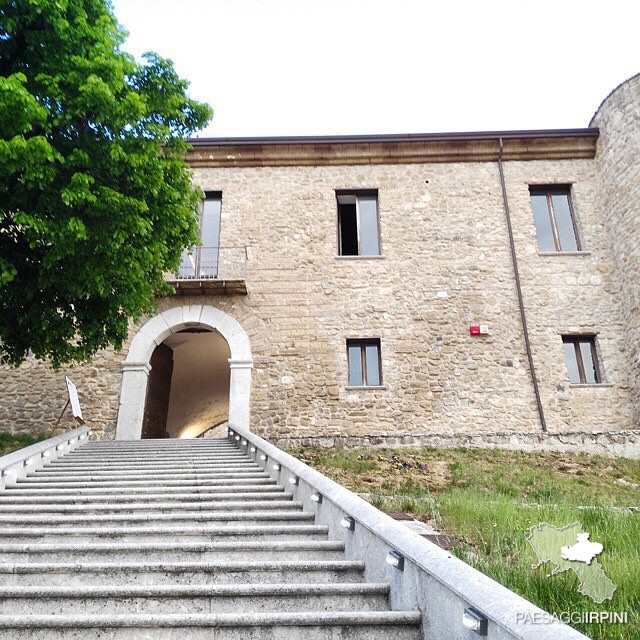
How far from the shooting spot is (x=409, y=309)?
446 inches

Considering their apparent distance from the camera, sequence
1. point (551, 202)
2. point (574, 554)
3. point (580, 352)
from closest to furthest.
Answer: point (574, 554), point (580, 352), point (551, 202)

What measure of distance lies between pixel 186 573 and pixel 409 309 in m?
8.75

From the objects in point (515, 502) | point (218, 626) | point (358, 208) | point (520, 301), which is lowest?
point (218, 626)

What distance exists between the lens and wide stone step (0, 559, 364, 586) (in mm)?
3221

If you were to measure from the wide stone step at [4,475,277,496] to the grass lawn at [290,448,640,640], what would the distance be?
151 cm

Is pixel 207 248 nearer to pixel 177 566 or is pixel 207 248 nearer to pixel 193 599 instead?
pixel 177 566

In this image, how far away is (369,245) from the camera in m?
12.1

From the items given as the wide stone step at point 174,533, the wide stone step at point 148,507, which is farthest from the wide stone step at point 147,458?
the wide stone step at point 174,533

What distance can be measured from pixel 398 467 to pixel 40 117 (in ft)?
21.7

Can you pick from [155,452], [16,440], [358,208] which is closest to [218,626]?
[155,452]

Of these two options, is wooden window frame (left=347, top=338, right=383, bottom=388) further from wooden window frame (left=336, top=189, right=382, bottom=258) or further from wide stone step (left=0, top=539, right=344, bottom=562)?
wide stone step (left=0, top=539, right=344, bottom=562)

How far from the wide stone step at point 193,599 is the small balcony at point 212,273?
8432 mm

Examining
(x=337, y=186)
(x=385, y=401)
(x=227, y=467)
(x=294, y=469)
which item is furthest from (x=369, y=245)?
(x=294, y=469)

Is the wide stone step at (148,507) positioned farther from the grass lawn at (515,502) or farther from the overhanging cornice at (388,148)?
the overhanging cornice at (388,148)
